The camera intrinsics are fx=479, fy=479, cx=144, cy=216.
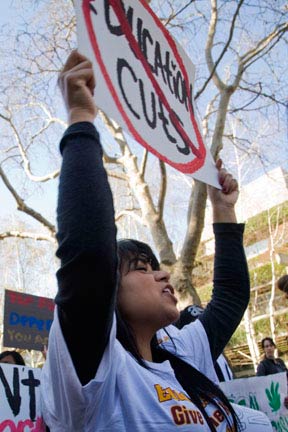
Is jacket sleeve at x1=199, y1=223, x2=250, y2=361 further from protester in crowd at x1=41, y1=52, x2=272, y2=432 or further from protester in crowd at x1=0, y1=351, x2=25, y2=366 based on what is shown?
protester in crowd at x1=0, y1=351, x2=25, y2=366

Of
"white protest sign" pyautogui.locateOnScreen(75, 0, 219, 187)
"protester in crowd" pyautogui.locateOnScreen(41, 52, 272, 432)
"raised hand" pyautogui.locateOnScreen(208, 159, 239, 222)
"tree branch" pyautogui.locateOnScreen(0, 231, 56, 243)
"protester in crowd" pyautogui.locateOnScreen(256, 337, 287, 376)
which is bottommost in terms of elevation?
"protester in crowd" pyautogui.locateOnScreen(256, 337, 287, 376)

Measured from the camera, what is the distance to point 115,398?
2.77ft

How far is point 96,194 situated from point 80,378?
289 millimetres

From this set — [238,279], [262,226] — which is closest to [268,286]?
[262,226]

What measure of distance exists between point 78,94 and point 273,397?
248 centimetres

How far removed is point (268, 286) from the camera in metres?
19.2

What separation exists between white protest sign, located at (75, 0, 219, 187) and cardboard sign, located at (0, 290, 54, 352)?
3.93 metres

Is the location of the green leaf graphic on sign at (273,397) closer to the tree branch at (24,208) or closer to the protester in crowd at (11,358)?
the protester in crowd at (11,358)

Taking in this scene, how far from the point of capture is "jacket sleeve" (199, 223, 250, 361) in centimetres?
138

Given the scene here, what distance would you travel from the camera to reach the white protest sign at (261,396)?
2.75 m

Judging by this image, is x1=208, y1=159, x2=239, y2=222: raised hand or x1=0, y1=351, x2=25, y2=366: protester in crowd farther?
x1=0, y1=351, x2=25, y2=366: protester in crowd

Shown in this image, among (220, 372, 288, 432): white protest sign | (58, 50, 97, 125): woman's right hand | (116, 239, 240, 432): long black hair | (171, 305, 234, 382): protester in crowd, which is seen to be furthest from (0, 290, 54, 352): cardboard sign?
(58, 50, 97, 125): woman's right hand

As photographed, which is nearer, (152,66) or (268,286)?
(152,66)

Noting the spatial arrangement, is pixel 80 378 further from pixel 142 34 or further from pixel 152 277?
pixel 142 34
